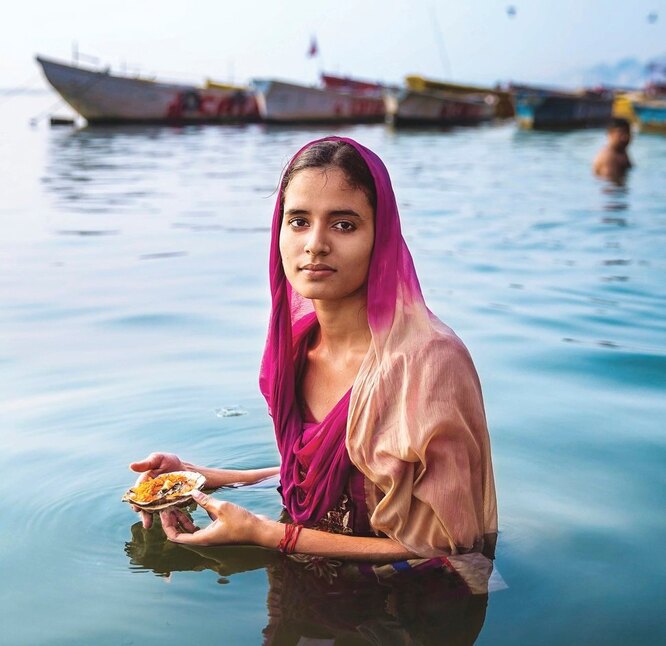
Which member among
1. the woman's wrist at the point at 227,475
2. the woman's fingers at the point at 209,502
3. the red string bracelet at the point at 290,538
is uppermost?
the woman's fingers at the point at 209,502

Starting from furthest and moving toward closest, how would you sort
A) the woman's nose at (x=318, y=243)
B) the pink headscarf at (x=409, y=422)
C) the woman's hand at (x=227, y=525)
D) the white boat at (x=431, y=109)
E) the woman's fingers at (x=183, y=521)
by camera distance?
the white boat at (x=431, y=109), the woman's fingers at (x=183, y=521), the woman's hand at (x=227, y=525), the woman's nose at (x=318, y=243), the pink headscarf at (x=409, y=422)

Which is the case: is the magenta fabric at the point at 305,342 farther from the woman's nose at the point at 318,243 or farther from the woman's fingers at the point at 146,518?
the woman's fingers at the point at 146,518

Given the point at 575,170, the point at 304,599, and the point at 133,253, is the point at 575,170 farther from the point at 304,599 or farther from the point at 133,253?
the point at 304,599

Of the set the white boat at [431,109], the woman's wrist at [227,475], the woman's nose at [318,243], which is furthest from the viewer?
the white boat at [431,109]

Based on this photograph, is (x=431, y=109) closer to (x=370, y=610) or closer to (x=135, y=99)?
(x=135, y=99)

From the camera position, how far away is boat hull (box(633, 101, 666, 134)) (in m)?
25.8

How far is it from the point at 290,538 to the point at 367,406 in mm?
467

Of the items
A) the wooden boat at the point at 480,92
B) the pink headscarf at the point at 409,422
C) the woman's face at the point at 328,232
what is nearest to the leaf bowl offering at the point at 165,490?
the pink headscarf at the point at 409,422

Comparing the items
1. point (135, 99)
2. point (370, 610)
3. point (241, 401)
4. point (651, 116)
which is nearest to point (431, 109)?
point (135, 99)

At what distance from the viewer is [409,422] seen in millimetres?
2172

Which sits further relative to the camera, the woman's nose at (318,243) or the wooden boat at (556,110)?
the wooden boat at (556,110)

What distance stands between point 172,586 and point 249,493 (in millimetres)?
573

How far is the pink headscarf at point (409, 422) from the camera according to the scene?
7.14ft

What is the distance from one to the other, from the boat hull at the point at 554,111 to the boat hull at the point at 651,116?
246 inches
